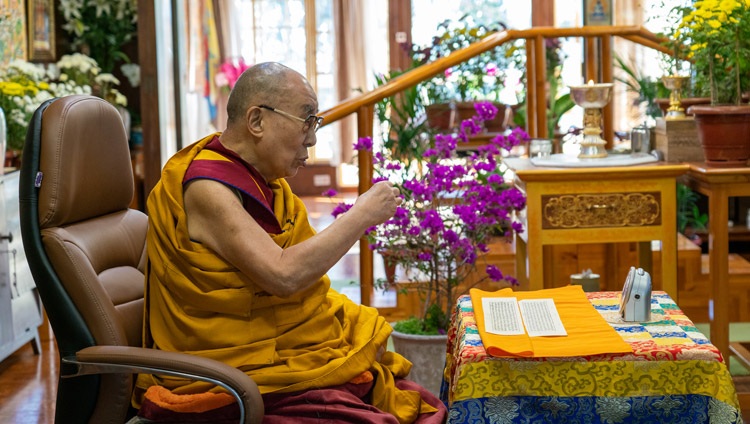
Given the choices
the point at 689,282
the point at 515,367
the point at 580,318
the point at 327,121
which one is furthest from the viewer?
the point at 689,282

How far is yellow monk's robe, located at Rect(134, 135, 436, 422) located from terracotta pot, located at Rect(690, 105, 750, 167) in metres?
1.57

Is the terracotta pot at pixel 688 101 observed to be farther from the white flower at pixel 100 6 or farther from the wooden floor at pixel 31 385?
the white flower at pixel 100 6

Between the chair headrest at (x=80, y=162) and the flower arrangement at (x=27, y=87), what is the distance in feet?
6.69

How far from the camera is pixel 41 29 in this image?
19.4ft

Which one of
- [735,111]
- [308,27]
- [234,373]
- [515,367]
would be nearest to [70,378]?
[234,373]

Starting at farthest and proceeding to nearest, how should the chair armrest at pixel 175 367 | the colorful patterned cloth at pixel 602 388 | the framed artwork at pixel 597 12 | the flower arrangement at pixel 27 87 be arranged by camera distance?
1. the framed artwork at pixel 597 12
2. the flower arrangement at pixel 27 87
3. the colorful patterned cloth at pixel 602 388
4. the chair armrest at pixel 175 367

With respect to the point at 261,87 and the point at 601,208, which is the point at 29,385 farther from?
the point at 261,87

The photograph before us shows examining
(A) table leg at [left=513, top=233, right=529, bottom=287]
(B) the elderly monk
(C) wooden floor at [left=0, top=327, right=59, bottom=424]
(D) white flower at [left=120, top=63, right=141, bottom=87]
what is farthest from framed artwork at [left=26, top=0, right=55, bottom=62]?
(B) the elderly monk

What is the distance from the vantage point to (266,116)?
2000 millimetres

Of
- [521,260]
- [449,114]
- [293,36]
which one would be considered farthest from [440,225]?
[293,36]

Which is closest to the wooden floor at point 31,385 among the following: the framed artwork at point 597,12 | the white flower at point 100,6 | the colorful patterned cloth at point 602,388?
the colorful patterned cloth at point 602,388

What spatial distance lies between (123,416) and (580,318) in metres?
0.92

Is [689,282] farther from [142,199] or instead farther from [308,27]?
[308,27]

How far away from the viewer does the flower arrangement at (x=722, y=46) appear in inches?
123
